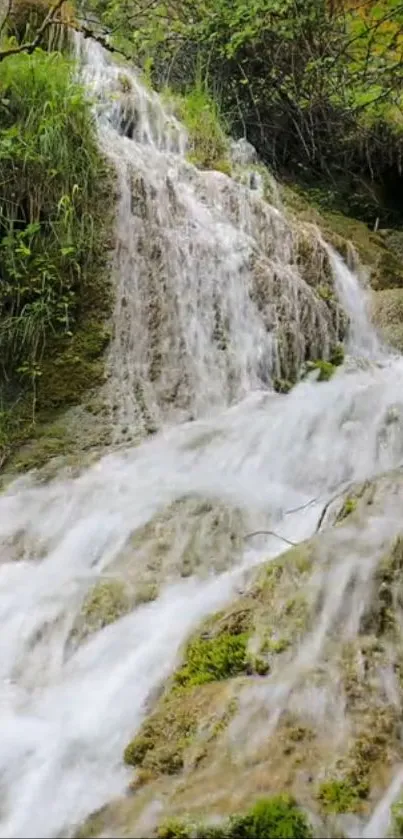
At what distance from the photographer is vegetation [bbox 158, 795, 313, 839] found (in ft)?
5.12

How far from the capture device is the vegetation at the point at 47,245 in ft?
15.2

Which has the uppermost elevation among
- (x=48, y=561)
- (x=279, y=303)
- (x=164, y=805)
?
(x=279, y=303)

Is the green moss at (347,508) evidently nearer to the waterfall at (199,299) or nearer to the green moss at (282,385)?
the waterfall at (199,299)

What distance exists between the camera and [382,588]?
2.18 m

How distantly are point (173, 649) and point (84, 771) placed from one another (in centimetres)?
49

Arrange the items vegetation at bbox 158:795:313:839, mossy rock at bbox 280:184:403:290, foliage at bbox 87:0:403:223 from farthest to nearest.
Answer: foliage at bbox 87:0:403:223, mossy rock at bbox 280:184:403:290, vegetation at bbox 158:795:313:839

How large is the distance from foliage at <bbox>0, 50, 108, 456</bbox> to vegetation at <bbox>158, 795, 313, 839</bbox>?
3.29 meters

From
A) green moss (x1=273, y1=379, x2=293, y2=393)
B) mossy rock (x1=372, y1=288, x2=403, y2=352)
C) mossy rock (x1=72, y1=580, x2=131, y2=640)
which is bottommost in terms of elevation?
mossy rock (x1=72, y1=580, x2=131, y2=640)


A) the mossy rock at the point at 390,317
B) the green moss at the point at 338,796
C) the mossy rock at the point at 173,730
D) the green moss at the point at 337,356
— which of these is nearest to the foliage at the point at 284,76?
the mossy rock at the point at 390,317

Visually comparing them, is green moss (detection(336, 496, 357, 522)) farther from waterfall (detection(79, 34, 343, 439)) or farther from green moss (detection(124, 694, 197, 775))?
waterfall (detection(79, 34, 343, 439))

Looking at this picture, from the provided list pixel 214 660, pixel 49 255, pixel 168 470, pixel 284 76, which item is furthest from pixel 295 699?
pixel 284 76

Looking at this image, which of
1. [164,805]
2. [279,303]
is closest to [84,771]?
[164,805]

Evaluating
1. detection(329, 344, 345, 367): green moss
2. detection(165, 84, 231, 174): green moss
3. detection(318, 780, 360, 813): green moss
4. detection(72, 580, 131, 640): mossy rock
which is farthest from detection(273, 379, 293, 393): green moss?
detection(318, 780, 360, 813): green moss

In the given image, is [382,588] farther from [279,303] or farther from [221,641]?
[279,303]
